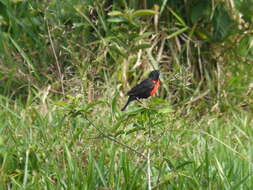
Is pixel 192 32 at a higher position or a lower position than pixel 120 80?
higher

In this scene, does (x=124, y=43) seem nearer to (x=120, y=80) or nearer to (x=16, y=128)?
(x=120, y=80)

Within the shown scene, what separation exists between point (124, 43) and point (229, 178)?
1.98 meters

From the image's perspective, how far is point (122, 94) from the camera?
5.36 meters

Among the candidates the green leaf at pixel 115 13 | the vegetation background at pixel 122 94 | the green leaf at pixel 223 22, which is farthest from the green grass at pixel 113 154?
the green leaf at pixel 223 22

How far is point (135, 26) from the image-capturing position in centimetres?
532

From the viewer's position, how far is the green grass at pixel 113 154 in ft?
11.1

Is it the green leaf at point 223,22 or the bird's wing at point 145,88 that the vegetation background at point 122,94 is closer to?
the green leaf at point 223,22

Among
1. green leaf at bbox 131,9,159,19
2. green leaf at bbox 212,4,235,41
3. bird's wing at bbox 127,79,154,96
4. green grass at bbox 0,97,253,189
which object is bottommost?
green grass at bbox 0,97,253,189

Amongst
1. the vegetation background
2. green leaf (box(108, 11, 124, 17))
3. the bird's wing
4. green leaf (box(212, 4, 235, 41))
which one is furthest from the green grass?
green leaf (box(212, 4, 235, 41))

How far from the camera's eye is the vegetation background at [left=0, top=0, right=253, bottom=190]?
3498mm

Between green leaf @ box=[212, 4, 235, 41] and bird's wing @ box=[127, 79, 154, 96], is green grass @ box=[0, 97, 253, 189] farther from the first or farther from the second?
green leaf @ box=[212, 4, 235, 41]

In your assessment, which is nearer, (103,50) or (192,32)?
(103,50)

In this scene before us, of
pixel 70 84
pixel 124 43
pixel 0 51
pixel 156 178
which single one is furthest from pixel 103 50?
pixel 156 178

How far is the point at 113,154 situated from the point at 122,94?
1790 mm
